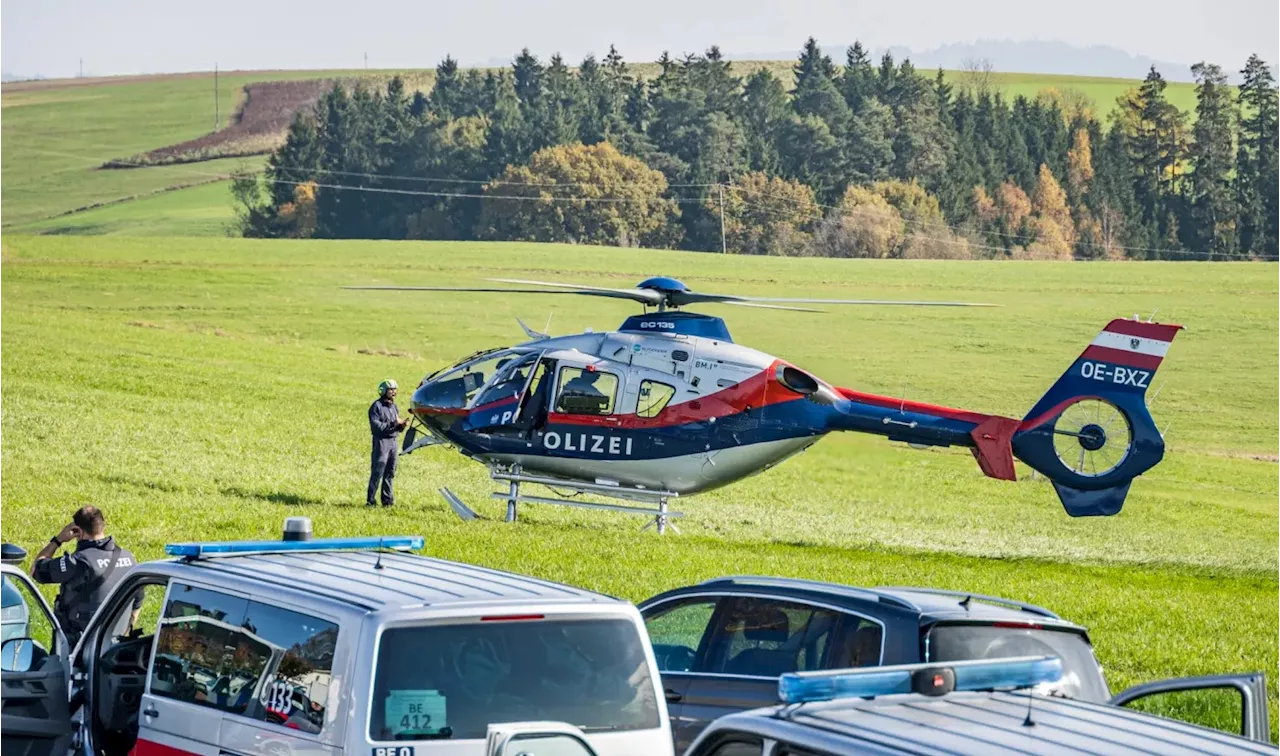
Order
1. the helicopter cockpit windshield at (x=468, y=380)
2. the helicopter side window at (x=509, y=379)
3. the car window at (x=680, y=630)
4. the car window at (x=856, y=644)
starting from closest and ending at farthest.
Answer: the car window at (x=856, y=644)
the car window at (x=680, y=630)
the helicopter side window at (x=509, y=379)
the helicopter cockpit windshield at (x=468, y=380)

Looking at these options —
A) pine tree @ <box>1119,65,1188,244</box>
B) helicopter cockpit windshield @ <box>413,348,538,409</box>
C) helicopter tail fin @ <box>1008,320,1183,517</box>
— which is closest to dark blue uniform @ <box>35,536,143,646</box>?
helicopter cockpit windshield @ <box>413,348,538,409</box>

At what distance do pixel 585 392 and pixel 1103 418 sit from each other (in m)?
7.30

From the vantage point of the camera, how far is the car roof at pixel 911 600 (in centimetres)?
964

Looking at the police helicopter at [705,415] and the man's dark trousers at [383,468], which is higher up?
the police helicopter at [705,415]

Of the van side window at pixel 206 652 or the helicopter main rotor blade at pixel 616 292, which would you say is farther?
the helicopter main rotor blade at pixel 616 292

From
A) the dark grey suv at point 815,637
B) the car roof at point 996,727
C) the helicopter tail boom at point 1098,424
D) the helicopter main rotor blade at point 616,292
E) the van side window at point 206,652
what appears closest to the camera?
the car roof at point 996,727

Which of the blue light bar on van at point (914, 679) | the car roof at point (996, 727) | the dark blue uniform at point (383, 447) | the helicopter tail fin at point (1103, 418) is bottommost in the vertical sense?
the dark blue uniform at point (383, 447)

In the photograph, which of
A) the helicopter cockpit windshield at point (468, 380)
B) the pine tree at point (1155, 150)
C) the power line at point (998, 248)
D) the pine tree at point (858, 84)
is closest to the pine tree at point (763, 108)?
the pine tree at point (858, 84)

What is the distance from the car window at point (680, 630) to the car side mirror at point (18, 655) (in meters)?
3.42

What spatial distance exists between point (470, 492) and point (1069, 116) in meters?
106

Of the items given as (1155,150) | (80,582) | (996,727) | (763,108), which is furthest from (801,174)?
(996,727)

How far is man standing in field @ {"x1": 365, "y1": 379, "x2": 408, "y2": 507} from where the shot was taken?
2562 centimetres

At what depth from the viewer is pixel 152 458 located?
97.6ft

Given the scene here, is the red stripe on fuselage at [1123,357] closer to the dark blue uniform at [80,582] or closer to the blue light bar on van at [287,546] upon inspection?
the dark blue uniform at [80,582]
